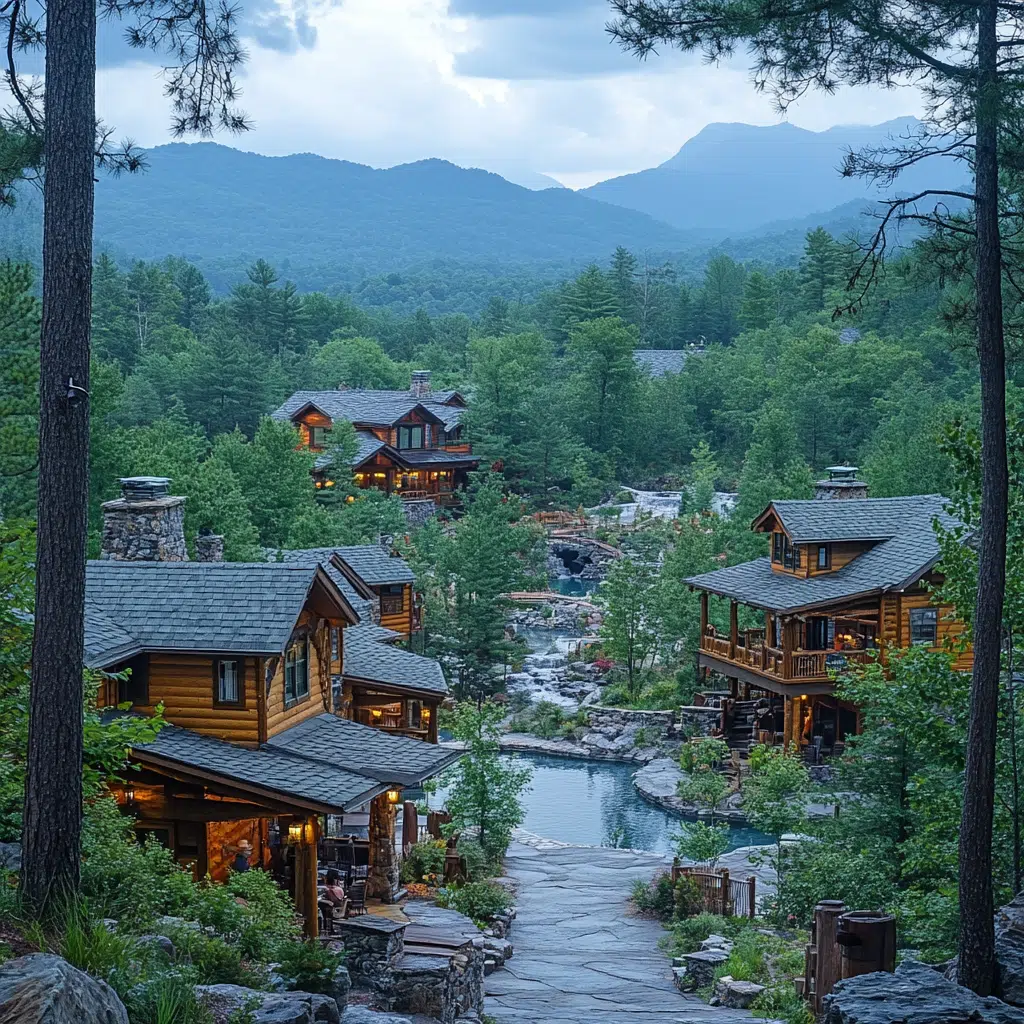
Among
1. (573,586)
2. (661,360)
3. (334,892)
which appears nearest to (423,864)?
(334,892)

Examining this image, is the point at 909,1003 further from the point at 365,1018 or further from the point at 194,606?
the point at 194,606

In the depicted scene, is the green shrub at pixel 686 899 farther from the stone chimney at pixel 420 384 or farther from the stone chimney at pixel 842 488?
the stone chimney at pixel 420 384

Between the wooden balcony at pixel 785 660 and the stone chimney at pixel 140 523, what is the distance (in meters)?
15.8

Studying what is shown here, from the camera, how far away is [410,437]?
228 ft

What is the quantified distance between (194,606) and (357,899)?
5079mm

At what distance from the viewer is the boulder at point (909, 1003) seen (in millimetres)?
9320

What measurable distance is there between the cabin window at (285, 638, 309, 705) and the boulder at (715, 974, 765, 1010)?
785 cm

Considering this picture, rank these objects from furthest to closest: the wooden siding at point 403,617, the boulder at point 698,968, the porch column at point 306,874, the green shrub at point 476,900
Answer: the wooden siding at point 403,617
the green shrub at point 476,900
the porch column at point 306,874
the boulder at point 698,968

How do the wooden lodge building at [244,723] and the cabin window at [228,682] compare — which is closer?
the wooden lodge building at [244,723]

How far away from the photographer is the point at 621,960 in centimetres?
1997

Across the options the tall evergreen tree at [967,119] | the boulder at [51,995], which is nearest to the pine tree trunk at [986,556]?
the tall evergreen tree at [967,119]

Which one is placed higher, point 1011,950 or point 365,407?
point 365,407

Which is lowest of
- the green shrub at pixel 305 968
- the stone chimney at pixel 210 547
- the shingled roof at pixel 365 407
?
the green shrub at pixel 305 968

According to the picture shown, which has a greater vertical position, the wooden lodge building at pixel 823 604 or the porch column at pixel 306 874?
the wooden lodge building at pixel 823 604
